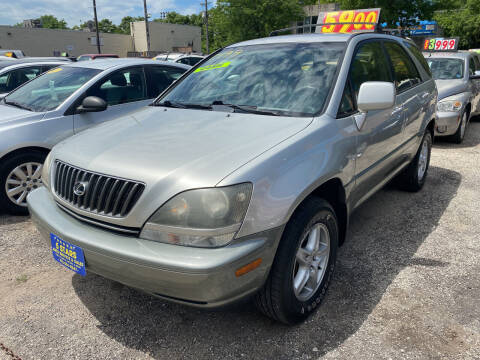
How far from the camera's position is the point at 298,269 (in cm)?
248

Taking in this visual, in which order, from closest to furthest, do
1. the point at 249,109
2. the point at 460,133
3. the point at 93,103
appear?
the point at 249,109, the point at 93,103, the point at 460,133

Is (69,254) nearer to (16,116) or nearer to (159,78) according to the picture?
(16,116)

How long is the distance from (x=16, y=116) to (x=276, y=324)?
349 cm

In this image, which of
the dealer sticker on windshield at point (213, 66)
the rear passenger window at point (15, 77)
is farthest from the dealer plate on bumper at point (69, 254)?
the rear passenger window at point (15, 77)

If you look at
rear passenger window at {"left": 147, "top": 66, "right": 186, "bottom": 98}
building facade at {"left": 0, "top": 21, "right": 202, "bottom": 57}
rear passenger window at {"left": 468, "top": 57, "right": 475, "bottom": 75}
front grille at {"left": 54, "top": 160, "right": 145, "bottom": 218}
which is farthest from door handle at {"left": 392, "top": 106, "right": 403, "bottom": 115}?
building facade at {"left": 0, "top": 21, "right": 202, "bottom": 57}

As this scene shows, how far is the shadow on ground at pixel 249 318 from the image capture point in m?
2.35

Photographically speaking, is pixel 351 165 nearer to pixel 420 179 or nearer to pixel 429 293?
pixel 429 293

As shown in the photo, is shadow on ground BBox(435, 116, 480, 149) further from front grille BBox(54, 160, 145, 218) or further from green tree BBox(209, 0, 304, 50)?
green tree BBox(209, 0, 304, 50)

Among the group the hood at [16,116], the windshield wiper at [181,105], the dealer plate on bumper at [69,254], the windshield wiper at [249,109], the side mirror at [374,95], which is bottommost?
the dealer plate on bumper at [69,254]

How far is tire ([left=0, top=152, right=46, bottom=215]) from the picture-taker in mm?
4086

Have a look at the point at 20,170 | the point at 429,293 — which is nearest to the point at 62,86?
the point at 20,170

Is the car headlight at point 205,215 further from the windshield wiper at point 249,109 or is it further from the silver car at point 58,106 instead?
the silver car at point 58,106

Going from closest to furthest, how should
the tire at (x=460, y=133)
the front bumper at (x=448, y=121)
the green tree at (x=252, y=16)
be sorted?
1. the front bumper at (x=448, y=121)
2. the tire at (x=460, y=133)
3. the green tree at (x=252, y=16)

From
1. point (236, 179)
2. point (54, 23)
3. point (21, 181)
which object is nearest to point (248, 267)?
point (236, 179)
